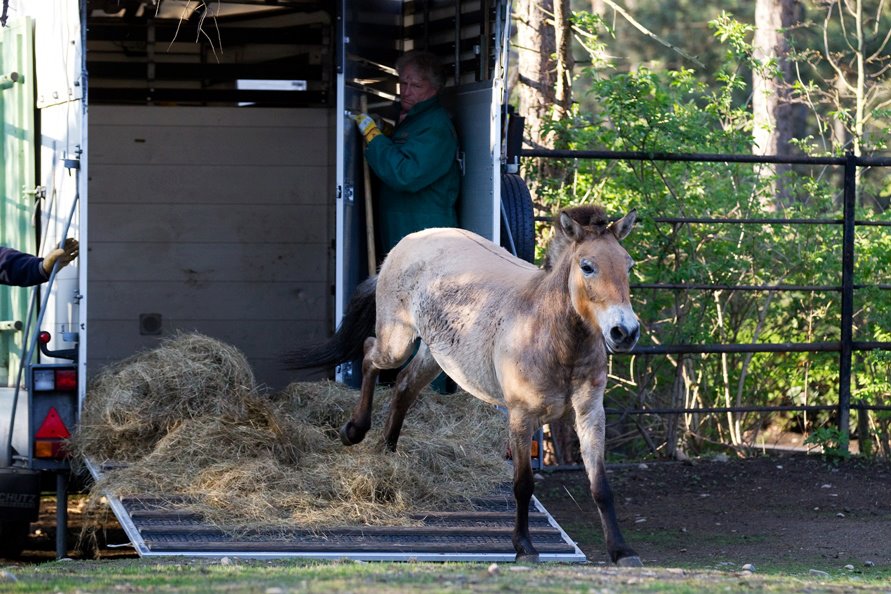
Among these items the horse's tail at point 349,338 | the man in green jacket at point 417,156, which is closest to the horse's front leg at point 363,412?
the horse's tail at point 349,338

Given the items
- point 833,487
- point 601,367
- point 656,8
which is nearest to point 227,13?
point 601,367

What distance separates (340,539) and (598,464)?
122 centimetres

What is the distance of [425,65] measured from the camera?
297 inches

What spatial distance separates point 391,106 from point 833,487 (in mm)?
4082

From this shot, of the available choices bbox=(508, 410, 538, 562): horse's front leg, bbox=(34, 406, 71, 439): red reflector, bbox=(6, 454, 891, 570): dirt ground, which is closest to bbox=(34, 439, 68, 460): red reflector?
bbox=(34, 406, 71, 439): red reflector

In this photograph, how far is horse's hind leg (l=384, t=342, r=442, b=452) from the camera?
658 centimetres

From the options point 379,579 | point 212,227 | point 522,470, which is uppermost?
point 212,227

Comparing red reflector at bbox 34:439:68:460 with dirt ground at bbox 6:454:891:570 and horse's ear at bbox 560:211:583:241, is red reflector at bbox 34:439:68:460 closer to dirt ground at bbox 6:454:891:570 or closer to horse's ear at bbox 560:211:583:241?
dirt ground at bbox 6:454:891:570

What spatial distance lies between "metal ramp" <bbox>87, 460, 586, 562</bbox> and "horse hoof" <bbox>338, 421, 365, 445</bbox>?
88 cm

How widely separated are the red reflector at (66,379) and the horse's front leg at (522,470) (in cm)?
237

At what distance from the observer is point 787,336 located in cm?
1021

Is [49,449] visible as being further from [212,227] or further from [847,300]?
[847,300]

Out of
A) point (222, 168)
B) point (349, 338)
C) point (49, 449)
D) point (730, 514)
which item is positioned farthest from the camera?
point (222, 168)

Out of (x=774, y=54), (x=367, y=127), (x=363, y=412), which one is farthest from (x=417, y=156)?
(x=774, y=54)
